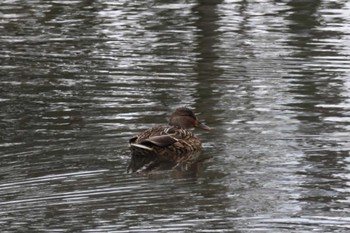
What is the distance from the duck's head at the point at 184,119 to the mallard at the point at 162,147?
0.28 ft

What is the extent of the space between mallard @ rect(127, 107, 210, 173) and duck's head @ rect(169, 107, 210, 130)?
3.3 inches

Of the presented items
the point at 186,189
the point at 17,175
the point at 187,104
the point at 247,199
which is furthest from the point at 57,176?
the point at 187,104

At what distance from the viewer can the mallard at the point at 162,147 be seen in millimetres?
12883

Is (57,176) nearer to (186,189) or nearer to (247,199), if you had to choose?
(186,189)

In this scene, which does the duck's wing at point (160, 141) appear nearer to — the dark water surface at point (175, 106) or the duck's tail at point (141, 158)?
the duck's tail at point (141, 158)

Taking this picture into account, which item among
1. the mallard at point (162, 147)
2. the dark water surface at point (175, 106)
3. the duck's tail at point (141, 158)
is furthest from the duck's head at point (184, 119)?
the duck's tail at point (141, 158)

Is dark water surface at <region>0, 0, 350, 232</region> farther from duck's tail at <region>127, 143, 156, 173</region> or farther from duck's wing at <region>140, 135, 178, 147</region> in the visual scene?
duck's wing at <region>140, 135, 178, 147</region>

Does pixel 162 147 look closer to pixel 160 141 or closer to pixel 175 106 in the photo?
pixel 160 141

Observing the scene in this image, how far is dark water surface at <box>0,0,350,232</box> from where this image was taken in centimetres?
1063

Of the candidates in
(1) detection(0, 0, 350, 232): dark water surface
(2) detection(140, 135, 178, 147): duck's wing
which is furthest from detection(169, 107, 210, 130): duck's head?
(2) detection(140, 135, 178, 147): duck's wing

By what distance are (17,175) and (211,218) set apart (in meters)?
2.57

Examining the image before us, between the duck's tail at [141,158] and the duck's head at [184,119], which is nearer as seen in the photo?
the duck's tail at [141,158]

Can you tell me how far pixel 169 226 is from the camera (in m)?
10.0

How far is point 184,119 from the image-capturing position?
14.0 metres
